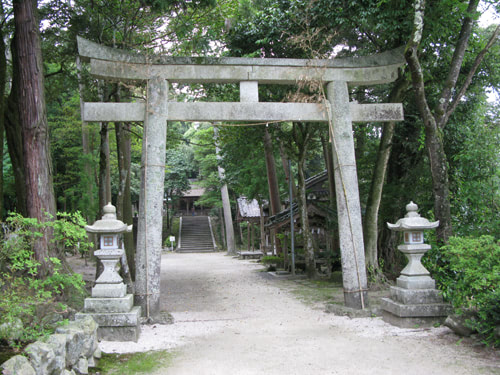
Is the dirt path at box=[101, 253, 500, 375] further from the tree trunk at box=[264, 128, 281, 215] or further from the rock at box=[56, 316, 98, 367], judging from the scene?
the tree trunk at box=[264, 128, 281, 215]

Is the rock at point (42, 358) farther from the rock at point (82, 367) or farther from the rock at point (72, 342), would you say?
the rock at point (82, 367)

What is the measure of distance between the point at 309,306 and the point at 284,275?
5943 millimetres

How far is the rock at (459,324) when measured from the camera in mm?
5035

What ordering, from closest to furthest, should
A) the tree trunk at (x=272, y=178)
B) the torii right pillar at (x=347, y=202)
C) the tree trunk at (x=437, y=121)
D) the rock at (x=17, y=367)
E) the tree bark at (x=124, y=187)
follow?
the rock at (x=17, y=367), the tree trunk at (x=437, y=121), the torii right pillar at (x=347, y=202), the tree bark at (x=124, y=187), the tree trunk at (x=272, y=178)

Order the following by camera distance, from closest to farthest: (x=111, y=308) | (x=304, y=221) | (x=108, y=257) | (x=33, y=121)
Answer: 1. (x=111, y=308)
2. (x=108, y=257)
3. (x=33, y=121)
4. (x=304, y=221)

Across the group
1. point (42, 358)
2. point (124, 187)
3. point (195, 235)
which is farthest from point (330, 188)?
point (195, 235)

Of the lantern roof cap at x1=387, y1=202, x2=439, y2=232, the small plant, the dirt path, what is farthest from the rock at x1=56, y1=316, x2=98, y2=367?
the small plant

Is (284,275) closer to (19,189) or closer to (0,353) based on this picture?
(19,189)

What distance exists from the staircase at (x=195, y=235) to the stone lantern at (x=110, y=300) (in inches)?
1001

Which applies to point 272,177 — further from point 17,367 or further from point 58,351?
point 17,367

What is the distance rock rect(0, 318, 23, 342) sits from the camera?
3.62 metres


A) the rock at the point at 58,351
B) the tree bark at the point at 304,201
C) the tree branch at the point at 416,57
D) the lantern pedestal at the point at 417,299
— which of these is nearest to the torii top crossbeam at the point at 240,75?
the tree branch at the point at 416,57

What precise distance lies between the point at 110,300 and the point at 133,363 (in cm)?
117

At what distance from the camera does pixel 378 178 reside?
9.17 meters
